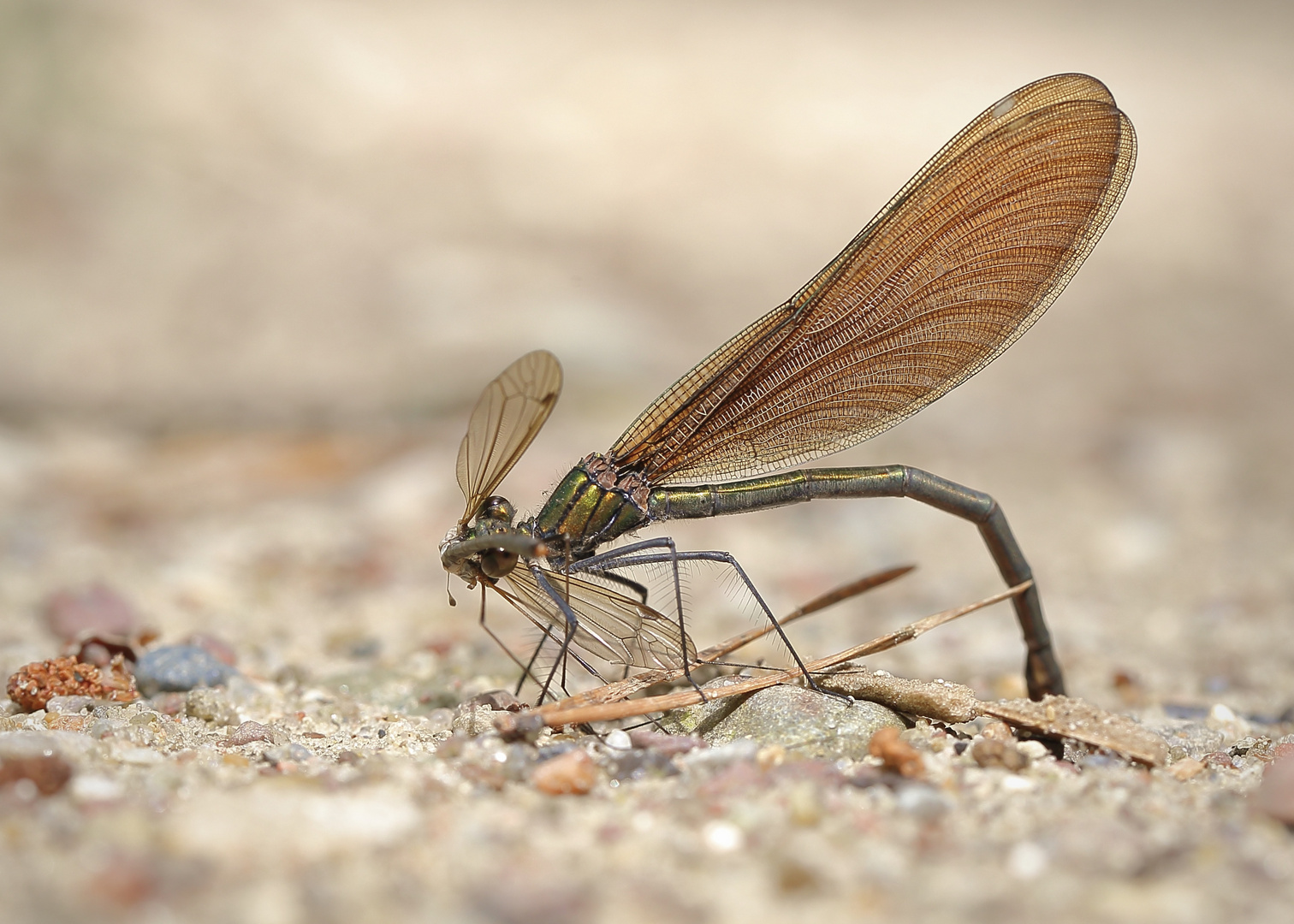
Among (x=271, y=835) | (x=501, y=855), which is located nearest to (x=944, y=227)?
(x=501, y=855)

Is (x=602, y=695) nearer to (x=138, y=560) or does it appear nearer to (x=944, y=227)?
(x=944, y=227)

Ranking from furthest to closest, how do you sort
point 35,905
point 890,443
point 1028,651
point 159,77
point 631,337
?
point 159,77
point 631,337
point 890,443
point 1028,651
point 35,905

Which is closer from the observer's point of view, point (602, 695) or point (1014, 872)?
point (1014, 872)

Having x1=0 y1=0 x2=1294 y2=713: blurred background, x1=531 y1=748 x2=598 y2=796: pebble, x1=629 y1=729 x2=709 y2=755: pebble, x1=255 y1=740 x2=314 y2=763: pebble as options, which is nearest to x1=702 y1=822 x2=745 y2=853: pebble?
x1=531 y1=748 x2=598 y2=796: pebble

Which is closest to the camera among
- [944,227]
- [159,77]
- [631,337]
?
[944,227]

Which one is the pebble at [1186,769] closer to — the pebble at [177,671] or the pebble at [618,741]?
the pebble at [618,741]

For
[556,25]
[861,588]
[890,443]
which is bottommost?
[861,588]

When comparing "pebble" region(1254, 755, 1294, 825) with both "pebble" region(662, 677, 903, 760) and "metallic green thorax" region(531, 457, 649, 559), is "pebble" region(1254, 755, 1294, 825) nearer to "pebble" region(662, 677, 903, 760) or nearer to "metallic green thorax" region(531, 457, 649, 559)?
"pebble" region(662, 677, 903, 760)
